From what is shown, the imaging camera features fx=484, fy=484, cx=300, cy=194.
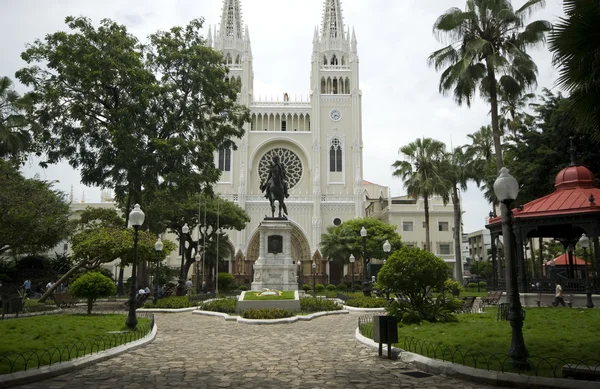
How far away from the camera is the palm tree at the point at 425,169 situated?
37281mm

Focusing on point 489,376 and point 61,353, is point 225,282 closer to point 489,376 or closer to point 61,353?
point 61,353

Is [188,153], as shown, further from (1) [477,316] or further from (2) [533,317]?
(2) [533,317]

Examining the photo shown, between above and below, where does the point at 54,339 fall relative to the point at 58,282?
below

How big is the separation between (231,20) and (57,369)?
65.0 metres

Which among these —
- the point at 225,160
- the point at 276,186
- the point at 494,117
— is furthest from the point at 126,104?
the point at 225,160

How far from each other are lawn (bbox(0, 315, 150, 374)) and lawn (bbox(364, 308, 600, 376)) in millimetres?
6359

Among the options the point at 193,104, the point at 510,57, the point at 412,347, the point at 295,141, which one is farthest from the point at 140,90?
the point at 295,141

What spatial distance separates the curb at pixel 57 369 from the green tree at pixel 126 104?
44.8ft

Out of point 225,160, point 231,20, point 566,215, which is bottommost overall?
point 566,215

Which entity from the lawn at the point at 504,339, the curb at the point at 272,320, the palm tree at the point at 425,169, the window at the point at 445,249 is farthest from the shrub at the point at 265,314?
the window at the point at 445,249

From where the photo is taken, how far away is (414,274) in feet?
46.5

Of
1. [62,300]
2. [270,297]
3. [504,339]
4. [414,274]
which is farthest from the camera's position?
[62,300]

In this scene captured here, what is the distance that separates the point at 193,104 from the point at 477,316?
55.9 feet

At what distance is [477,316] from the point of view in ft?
53.5
